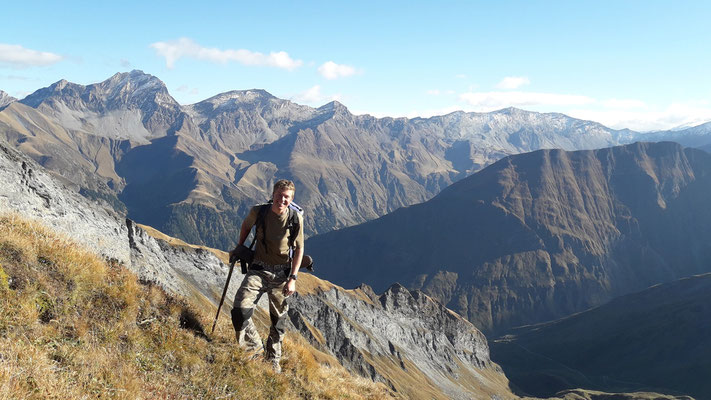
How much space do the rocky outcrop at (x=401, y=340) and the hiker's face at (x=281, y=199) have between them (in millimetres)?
80625

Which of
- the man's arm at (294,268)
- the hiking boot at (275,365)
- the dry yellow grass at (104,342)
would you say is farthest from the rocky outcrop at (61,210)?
the man's arm at (294,268)

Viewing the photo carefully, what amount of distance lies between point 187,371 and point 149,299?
2997mm

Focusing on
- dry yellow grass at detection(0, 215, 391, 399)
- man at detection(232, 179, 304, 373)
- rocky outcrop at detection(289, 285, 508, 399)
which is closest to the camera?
dry yellow grass at detection(0, 215, 391, 399)

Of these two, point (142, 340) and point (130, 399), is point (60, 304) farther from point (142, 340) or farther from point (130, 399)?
point (130, 399)

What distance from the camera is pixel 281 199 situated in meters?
11.0

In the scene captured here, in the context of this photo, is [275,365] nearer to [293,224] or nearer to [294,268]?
[294,268]

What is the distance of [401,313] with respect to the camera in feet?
484

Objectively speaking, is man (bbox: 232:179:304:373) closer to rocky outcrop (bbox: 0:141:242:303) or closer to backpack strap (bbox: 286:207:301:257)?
backpack strap (bbox: 286:207:301:257)

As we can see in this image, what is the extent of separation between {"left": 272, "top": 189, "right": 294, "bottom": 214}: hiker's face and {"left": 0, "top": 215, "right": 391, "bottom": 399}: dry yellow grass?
11.4 ft

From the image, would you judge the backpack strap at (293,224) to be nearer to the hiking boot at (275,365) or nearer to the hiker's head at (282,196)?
the hiker's head at (282,196)

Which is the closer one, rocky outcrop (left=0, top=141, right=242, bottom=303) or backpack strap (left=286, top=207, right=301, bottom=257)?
backpack strap (left=286, top=207, right=301, bottom=257)

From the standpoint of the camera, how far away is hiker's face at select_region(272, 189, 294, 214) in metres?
11.0

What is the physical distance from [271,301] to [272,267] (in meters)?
0.90

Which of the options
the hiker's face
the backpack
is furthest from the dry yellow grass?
the hiker's face
